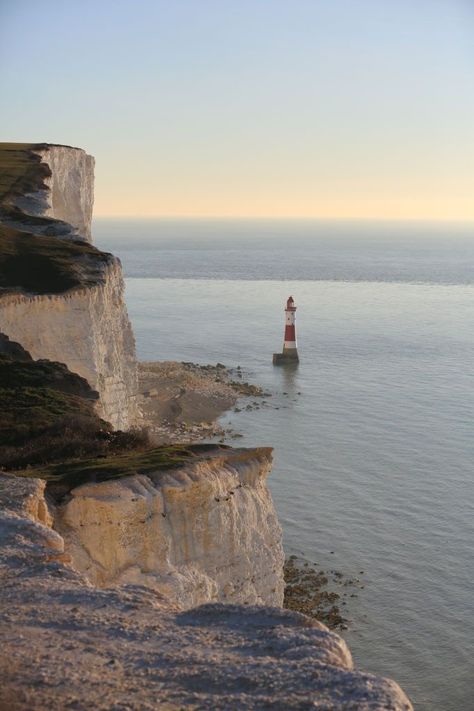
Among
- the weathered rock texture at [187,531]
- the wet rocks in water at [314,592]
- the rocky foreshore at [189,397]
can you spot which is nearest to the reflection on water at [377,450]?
the wet rocks in water at [314,592]

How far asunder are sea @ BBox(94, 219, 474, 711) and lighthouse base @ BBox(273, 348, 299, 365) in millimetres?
Answer: 461

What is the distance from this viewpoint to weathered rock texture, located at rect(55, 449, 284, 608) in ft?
50.3

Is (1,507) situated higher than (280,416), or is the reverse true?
(1,507)

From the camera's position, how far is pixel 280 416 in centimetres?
4556

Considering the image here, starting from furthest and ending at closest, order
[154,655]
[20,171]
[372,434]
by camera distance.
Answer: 1. [20,171]
2. [372,434]
3. [154,655]

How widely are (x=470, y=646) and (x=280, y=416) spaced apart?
73.8 ft

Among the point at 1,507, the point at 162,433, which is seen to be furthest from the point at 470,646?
the point at 162,433

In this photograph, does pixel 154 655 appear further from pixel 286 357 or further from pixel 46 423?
pixel 286 357

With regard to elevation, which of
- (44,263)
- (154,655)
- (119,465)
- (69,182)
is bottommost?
(154,655)

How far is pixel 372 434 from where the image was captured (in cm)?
4166

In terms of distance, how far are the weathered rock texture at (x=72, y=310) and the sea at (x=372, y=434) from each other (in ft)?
20.2

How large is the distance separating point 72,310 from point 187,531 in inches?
586

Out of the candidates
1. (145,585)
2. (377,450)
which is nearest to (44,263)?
(377,450)

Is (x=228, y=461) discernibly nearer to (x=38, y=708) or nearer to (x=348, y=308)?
(x=38, y=708)
